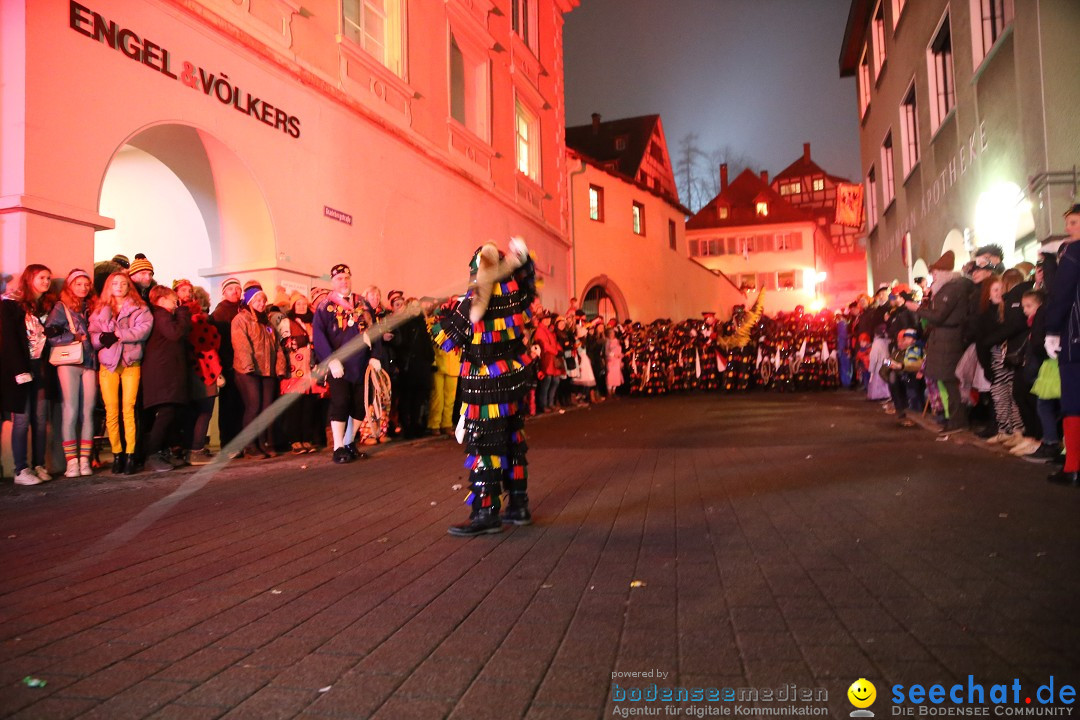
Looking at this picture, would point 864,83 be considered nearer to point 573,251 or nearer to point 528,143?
point 573,251

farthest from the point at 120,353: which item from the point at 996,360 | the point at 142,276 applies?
the point at 996,360

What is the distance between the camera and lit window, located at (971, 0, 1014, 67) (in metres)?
12.2

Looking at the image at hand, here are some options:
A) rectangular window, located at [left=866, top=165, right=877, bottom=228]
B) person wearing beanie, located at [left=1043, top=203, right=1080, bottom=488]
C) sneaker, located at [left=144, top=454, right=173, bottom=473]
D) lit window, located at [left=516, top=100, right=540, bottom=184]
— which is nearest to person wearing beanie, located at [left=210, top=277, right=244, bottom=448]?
sneaker, located at [left=144, top=454, right=173, bottom=473]

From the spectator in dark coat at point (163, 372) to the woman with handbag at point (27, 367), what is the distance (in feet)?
3.19

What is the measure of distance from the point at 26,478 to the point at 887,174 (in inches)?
897

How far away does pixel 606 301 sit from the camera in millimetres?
33969

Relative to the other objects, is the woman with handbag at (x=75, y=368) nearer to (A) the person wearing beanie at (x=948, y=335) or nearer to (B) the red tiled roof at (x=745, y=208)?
(A) the person wearing beanie at (x=948, y=335)

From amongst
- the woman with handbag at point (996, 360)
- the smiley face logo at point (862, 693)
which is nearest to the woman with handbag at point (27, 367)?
the smiley face logo at point (862, 693)

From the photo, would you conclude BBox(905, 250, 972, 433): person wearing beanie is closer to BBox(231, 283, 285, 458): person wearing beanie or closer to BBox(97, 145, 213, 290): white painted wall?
BBox(231, 283, 285, 458): person wearing beanie

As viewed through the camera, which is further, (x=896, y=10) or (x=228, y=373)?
(x=896, y=10)

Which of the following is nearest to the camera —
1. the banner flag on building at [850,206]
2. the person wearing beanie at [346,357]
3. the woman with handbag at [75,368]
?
the woman with handbag at [75,368]

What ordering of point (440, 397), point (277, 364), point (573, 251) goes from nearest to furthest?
point (277, 364), point (440, 397), point (573, 251)

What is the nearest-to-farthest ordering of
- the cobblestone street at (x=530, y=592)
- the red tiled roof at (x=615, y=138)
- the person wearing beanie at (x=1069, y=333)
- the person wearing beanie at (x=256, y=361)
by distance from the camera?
1. the cobblestone street at (x=530, y=592)
2. the person wearing beanie at (x=1069, y=333)
3. the person wearing beanie at (x=256, y=361)
4. the red tiled roof at (x=615, y=138)

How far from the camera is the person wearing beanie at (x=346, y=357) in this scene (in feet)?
31.1
